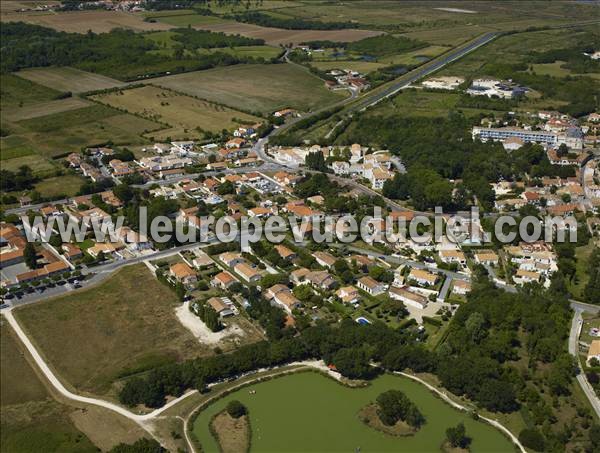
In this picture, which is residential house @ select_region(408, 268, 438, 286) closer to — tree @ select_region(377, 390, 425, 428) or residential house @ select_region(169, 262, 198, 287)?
tree @ select_region(377, 390, 425, 428)

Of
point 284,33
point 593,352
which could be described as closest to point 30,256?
point 593,352

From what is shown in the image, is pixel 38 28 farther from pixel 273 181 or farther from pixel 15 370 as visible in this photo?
pixel 15 370

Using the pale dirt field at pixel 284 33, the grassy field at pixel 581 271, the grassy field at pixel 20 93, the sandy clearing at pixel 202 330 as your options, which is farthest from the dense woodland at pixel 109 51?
the grassy field at pixel 581 271

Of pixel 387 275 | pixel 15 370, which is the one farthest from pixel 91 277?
pixel 387 275

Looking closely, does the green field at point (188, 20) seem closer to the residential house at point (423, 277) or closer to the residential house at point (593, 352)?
the residential house at point (423, 277)

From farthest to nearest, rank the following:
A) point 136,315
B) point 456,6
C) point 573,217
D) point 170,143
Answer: point 456,6, point 170,143, point 573,217, point 136,315

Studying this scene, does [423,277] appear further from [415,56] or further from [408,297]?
[415,56]

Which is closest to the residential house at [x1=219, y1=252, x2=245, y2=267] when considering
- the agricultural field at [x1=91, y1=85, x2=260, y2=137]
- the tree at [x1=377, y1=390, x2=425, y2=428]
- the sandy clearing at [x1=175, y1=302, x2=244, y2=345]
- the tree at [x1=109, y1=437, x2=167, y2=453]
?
the sandy clearing at [x1=175, y1=302, x2=244, y2=345]
